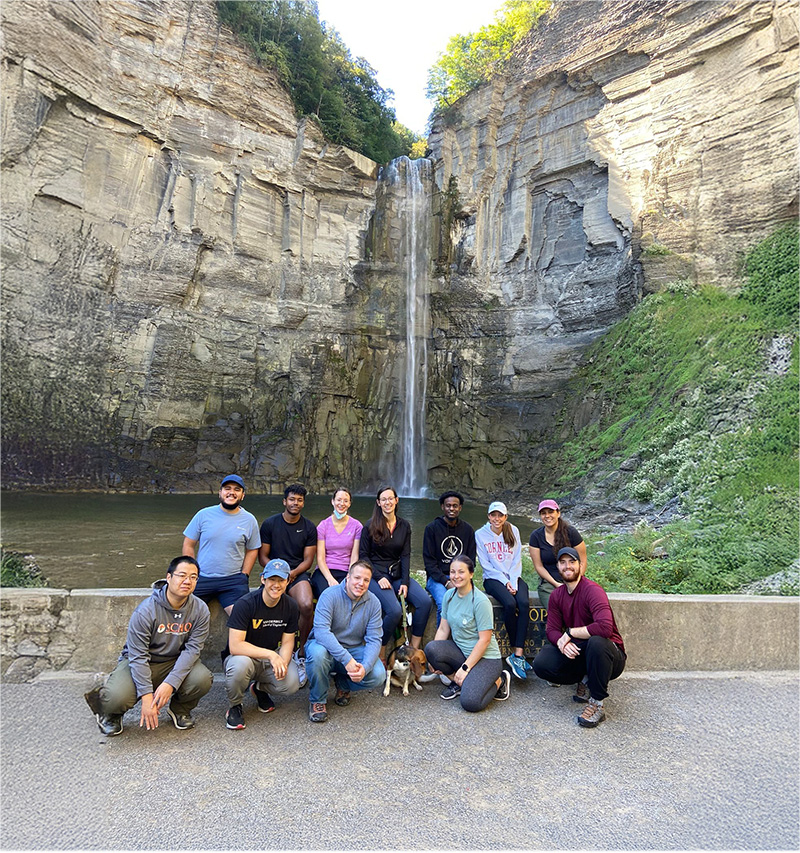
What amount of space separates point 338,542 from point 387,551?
1.52 ft

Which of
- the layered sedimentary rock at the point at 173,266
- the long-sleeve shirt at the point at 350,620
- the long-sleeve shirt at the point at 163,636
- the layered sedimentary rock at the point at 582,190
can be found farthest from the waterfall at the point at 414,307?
the long-sleeve shirt at the point at 163,636

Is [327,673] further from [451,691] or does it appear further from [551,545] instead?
[551,545]

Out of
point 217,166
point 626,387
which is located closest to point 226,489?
point 626,387

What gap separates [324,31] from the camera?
98.7ft

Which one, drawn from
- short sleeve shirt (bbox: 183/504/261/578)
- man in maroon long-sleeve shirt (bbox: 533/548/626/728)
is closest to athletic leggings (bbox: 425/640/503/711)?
man in maroon long-sleeve shirt (bbox: 533/548/626/728)

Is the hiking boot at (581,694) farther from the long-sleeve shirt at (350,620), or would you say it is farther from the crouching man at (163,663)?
the crouching man at (163,663)

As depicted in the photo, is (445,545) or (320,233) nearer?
(445,545)

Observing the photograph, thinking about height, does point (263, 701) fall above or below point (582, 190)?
below

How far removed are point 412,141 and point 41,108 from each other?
23.8 m

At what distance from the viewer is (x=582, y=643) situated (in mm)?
4340

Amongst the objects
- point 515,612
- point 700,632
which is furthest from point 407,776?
point 700,632

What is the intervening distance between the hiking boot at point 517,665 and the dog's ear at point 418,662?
0.72m

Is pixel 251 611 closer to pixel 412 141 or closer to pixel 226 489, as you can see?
pixel 226 489

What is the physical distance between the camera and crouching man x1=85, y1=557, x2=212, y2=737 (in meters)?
3.66
